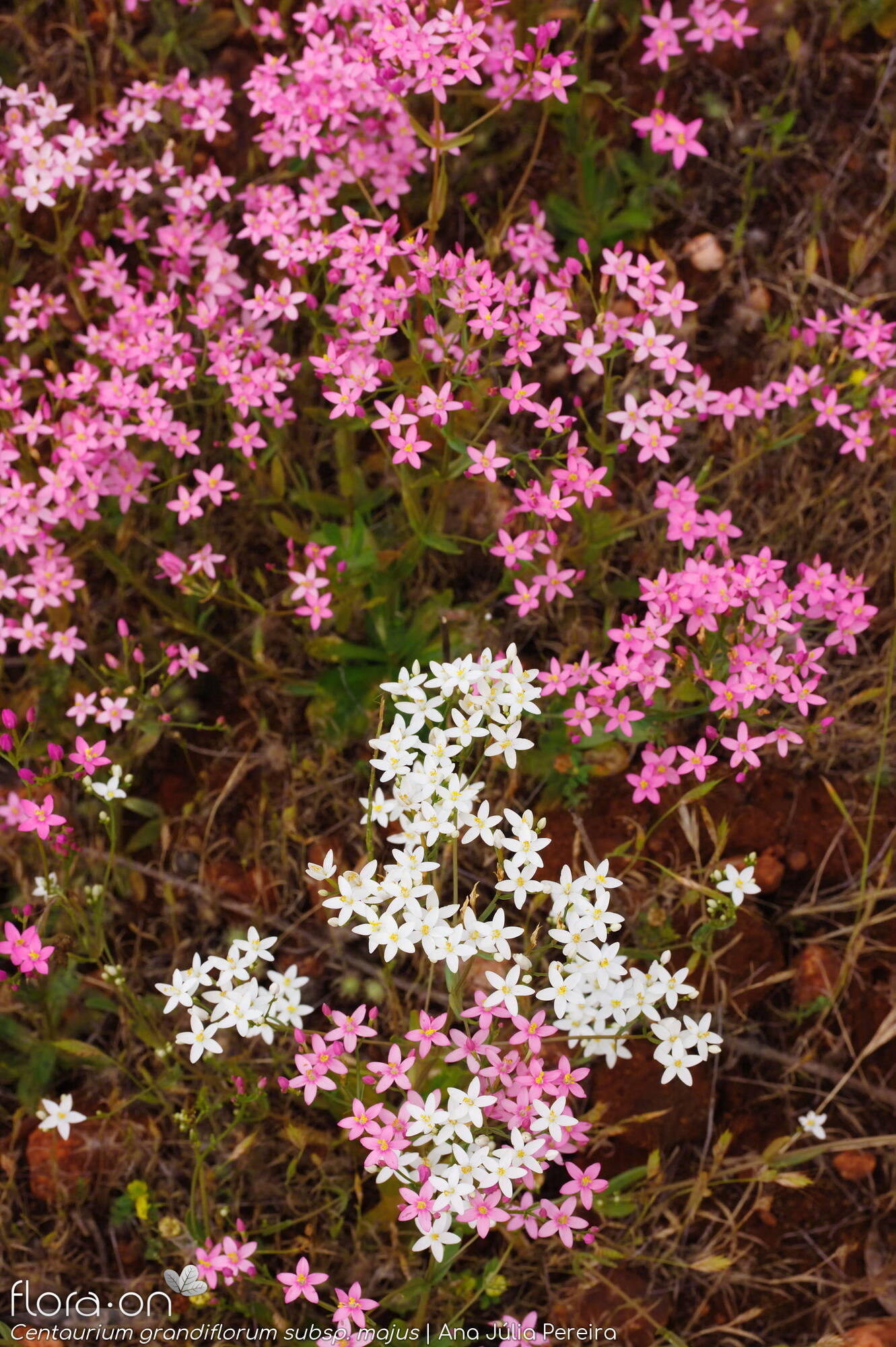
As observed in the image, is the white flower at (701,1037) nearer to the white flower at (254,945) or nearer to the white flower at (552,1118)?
the white flower at (552,1118)

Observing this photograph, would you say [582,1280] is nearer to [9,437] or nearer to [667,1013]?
[667,1013]

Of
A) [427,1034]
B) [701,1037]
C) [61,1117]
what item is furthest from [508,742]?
[61,1117]

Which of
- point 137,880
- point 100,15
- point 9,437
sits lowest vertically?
point 137,880

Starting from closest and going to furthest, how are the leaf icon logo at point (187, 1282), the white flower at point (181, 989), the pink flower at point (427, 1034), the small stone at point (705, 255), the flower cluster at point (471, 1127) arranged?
the flower cluster at point (471, 1127) → the pink flower at point (427, 1034) → the white flower at point (181, 989) → the leaf icon logo at point (187, 1282) → the small stone at point (705, 255)

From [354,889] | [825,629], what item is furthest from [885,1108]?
[354,889]

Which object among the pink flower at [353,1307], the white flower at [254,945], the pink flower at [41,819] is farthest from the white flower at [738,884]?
the pink flower at [41,819]

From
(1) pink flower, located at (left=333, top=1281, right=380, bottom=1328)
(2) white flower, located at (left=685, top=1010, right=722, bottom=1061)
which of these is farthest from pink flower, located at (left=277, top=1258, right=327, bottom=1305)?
(2) white flower, located at (left=685, top=1010, right=722, bottom=1061)
